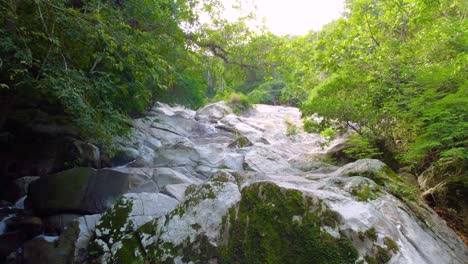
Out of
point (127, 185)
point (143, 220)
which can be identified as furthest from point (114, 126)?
point (143, 220)

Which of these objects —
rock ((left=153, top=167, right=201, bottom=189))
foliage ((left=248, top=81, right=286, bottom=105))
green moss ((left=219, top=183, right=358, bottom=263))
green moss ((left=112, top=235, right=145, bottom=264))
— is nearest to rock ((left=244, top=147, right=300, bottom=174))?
rock ((left=153, top=167, right=201, bottom=189))

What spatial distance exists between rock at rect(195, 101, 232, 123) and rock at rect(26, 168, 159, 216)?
12.2m

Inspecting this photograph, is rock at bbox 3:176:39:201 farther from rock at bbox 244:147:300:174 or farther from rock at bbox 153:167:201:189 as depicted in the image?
rock at bbox 244:147:300:174

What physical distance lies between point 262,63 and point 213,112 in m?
10.5

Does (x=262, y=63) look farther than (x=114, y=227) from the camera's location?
Yes

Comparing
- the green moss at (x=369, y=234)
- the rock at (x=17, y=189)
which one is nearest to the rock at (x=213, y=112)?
the rock at (x=17, y=189)

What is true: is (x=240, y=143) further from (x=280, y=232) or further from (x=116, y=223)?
(x=280, y=232)

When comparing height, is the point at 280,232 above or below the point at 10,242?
above

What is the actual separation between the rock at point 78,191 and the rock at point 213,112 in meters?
12.2

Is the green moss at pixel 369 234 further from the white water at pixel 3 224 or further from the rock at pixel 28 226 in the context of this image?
the white water at pixel 3 224

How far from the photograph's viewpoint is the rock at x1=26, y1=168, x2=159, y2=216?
592 centimetres

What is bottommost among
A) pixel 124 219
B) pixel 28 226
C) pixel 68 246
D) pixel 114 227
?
pixel 28 226

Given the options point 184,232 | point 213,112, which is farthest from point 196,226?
point 213,112

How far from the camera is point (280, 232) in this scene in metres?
2.82
